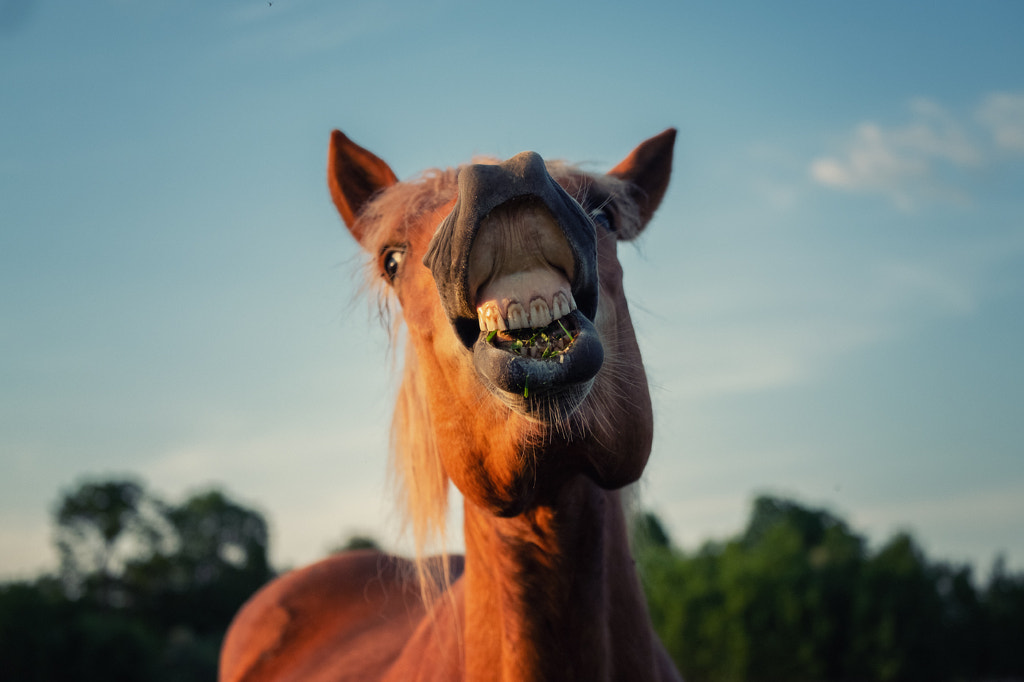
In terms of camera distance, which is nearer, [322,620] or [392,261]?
[392,261]

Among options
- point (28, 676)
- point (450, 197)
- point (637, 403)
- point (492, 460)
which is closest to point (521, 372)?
point (492, 460)

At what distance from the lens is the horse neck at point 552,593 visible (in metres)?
2.17

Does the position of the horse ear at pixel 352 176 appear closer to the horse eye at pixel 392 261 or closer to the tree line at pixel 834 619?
the horse eye at pixel 392 261

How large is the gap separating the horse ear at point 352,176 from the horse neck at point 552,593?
Result: 1.42 m

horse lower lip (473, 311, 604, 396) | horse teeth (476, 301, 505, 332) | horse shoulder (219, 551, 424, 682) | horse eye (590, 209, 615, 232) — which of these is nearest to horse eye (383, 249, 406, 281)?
horse eye (590, 209, 615, 232)

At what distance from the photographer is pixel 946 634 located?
30.4m

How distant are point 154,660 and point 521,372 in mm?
25488

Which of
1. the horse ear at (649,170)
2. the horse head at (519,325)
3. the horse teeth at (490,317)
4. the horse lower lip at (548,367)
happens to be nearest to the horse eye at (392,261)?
the horse head at (519,325)

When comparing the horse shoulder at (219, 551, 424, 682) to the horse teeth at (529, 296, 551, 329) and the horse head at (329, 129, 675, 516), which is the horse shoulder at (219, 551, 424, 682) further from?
the horse teeth at (529, 296, 551, 329)

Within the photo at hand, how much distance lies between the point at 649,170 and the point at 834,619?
99.9 feet

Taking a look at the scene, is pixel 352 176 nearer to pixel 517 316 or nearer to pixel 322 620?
pixel 517 316

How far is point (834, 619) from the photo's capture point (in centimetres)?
2847

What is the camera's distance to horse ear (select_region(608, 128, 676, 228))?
2.94 metres

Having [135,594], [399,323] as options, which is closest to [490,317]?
[399,323]
